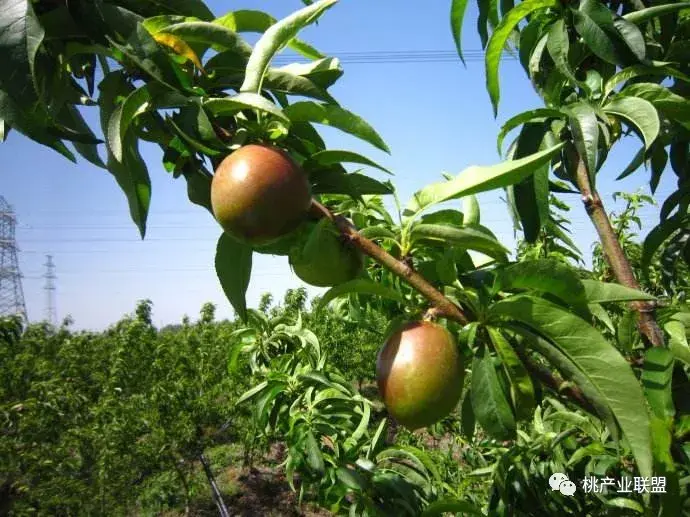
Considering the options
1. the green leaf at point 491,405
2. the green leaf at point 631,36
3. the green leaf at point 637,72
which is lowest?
the green leaf at point 491,405

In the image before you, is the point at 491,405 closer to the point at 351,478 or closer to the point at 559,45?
the point at 559,45

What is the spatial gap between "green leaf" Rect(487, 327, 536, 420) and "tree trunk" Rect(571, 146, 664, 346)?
0.30 meters

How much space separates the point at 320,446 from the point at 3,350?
6.35 meters

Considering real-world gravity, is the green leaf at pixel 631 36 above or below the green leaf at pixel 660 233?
above

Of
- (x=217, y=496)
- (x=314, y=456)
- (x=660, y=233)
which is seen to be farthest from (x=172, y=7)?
(x=217, y=496)

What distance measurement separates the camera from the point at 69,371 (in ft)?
22.6

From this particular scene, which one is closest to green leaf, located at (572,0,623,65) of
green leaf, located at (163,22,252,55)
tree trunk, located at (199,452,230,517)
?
green leaf, located at (163,22,252,55)

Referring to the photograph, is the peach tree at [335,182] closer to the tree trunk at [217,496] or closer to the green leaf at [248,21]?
the green leaf at [248,21]

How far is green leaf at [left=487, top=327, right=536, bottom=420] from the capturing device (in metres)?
0.54

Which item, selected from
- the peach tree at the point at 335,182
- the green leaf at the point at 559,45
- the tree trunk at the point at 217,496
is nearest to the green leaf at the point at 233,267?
the peach tree at the point at 335,182

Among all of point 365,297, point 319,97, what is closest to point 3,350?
point 365,297

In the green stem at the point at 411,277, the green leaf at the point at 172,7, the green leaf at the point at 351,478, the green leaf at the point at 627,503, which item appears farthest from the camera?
the green leaf at the point at 351,478

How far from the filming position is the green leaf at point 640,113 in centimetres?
69

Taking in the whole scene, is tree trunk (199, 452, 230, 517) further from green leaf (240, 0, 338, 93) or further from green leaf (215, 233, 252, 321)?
green leaf (240, 0, 338, 93)
